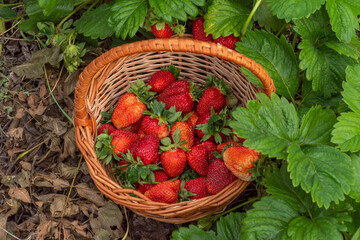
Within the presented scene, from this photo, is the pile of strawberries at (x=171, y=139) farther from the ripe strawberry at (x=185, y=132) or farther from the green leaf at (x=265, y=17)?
the green leaf at (x=265, y=17)

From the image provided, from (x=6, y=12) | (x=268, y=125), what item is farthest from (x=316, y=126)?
(x=6, y=12)

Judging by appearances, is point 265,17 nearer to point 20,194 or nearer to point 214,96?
point 214,96

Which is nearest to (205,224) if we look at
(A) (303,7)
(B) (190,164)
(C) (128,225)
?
(B) (190,164)

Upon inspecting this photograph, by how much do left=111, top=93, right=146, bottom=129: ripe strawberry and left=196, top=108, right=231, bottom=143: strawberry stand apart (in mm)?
256

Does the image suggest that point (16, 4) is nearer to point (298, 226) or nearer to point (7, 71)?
point (7, 71)

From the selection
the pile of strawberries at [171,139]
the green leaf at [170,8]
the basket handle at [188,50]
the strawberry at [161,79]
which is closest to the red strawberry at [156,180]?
the pile of strawberries at [171,139]

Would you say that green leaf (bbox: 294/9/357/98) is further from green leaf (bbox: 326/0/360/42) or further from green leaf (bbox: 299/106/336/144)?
green leaf (bbox: 299/106/336/144)

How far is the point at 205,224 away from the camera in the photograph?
152cm

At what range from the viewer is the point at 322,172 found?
3.62 feet

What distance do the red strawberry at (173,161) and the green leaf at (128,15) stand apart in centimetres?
47

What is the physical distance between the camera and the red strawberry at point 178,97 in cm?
163

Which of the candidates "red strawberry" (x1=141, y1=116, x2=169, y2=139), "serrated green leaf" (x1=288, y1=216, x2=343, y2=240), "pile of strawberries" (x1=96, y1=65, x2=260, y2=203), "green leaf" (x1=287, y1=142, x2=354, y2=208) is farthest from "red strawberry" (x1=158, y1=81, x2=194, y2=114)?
"serrated green leaf" (x1=288, y1=216, x2=343, y2=240)

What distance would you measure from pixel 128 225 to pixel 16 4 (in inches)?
46.1

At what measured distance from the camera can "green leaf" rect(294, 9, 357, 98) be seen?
149cm
